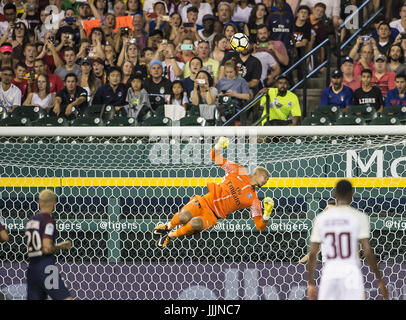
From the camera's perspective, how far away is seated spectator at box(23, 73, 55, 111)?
10.3 meters

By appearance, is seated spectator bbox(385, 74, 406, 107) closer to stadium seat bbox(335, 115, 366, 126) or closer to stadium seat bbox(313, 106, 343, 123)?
stadium seat bbox(313, 106, 343, 123)

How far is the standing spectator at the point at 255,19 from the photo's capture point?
11.2m

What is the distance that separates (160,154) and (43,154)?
1.39m

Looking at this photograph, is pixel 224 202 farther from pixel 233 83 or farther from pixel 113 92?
pixel 113 92

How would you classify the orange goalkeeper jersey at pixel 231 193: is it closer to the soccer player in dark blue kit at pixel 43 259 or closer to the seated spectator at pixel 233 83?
the soccer player in dark blue kit at pixel 43 259

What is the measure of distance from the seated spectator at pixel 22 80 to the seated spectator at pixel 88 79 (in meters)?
0.79

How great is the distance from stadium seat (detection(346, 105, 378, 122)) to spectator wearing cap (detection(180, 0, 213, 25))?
3391 mm

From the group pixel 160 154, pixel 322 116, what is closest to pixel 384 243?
pixel 322 116

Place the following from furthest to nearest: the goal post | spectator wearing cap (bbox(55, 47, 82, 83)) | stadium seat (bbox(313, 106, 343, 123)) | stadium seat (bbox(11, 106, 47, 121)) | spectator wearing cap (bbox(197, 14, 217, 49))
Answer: spectator wearing cap (bbox(197, 14, 217, 49)), spectator wearing cap (bbox(55, 47, 82, 83)), stadium seat (bbox(11, 106, 47, 121)), stadium seat (bbox(313, 106, 343, 123)), the goal post

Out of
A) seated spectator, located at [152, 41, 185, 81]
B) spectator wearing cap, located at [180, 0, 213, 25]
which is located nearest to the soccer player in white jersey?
seated spectator, located at [152, 41, 185, 81]

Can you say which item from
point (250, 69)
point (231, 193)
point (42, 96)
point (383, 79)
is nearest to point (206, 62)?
point (250, 69)

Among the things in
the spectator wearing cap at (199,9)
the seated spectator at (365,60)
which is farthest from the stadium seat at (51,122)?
the seated spectator at (365,60)

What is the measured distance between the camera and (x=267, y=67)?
1068 centimetres
